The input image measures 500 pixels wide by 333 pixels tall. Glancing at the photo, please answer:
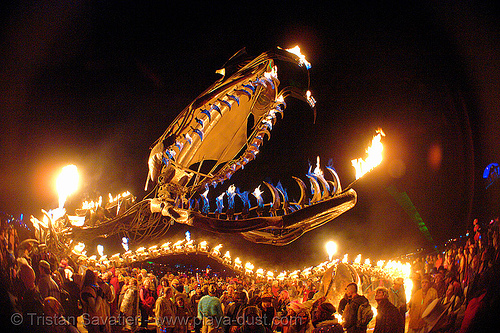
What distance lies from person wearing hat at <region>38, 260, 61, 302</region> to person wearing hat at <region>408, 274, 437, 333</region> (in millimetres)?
5299

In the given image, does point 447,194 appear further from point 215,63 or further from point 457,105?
point 215,63

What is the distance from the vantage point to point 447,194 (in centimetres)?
Answer: 475

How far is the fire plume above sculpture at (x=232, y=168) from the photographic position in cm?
501

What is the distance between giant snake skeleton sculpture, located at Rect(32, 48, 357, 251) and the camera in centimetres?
501

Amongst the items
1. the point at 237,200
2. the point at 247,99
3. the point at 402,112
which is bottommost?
the point at 237,200

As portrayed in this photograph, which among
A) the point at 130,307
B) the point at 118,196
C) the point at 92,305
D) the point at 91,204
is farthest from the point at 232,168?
the point at 92,305

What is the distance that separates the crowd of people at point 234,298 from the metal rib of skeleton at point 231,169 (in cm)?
73

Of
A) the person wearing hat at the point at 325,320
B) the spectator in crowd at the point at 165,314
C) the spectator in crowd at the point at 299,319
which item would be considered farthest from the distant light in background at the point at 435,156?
the spectator in crowd at the point at 165,314

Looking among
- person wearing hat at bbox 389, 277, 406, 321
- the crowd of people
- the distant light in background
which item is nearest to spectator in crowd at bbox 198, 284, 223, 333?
the crowd of people

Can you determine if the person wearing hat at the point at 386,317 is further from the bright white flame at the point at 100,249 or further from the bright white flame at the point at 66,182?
the bright white flame at the point at 66,182

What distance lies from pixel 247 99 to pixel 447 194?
341 cm

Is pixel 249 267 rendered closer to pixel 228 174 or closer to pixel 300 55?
pixel 228 174

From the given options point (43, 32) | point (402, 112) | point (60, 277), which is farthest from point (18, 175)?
point (402, 112)

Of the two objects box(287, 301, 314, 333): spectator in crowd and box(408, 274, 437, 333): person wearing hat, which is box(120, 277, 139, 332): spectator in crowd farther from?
box(408, 274, 437, 333): person wearing hat
